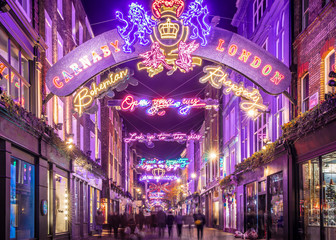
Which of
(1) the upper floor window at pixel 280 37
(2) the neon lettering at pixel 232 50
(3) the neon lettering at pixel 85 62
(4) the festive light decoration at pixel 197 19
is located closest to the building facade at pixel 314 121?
(1) the upper floor window at pixel 280 37

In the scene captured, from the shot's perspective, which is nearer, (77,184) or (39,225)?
(39,225)

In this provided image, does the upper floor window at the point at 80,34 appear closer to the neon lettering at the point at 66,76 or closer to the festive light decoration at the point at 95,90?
the festive light decoration at the point at 95,90

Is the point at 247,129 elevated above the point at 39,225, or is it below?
above

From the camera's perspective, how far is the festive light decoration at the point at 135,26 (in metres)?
18.3

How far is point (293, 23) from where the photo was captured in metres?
19.7

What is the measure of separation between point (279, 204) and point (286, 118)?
4034mm

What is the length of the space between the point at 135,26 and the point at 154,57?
145 cm

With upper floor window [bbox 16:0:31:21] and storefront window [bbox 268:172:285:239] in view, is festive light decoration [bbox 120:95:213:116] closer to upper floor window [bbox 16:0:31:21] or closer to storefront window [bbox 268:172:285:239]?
storefront window [bbox 268:172:285:239]

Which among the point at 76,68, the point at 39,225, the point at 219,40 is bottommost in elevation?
the point at 39,225

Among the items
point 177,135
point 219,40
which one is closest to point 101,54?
point 219,40

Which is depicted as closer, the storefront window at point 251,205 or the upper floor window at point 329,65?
the upper floor window at point 329,65

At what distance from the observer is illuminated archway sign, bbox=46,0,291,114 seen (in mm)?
18203

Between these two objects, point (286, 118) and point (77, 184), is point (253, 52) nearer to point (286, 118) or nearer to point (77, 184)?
point (286, 118)

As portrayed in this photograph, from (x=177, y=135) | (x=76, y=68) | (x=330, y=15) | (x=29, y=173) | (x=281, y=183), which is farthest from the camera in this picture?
(x=177, y=135)
